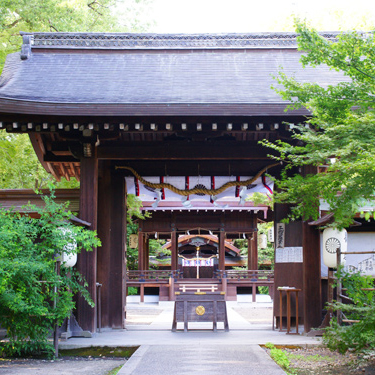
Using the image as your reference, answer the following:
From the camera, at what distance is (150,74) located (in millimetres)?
11430

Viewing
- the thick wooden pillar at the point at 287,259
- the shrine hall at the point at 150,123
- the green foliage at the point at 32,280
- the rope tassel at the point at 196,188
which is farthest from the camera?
the rope tassel at the point at 196,188

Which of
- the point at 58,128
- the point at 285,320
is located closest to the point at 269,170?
the point at 285,320

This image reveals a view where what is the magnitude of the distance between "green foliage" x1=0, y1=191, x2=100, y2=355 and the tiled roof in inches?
89.7

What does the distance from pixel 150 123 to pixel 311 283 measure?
14.2ft

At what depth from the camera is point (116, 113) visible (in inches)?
352

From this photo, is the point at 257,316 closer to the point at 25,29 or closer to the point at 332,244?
the point at 332,244

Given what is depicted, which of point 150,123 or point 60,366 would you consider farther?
point 150,123

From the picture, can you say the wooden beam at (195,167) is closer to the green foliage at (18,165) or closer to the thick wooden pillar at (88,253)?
the thick wooden pillar at (88,253)

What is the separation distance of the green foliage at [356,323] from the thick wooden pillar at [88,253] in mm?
4336

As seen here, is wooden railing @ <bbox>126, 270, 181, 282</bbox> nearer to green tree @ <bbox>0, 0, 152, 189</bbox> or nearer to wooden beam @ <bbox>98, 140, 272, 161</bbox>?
green tree @ <bbox>0, 0, 152, 189</bbox>

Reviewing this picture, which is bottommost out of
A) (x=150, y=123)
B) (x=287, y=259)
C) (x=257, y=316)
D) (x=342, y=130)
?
(x=257, y=316)

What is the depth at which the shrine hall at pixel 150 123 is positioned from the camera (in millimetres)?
9109

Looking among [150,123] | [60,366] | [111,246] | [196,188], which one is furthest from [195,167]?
[60,366]

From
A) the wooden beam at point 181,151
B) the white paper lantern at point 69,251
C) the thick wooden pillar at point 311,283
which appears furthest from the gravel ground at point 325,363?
the wooden beam at point 181,151
